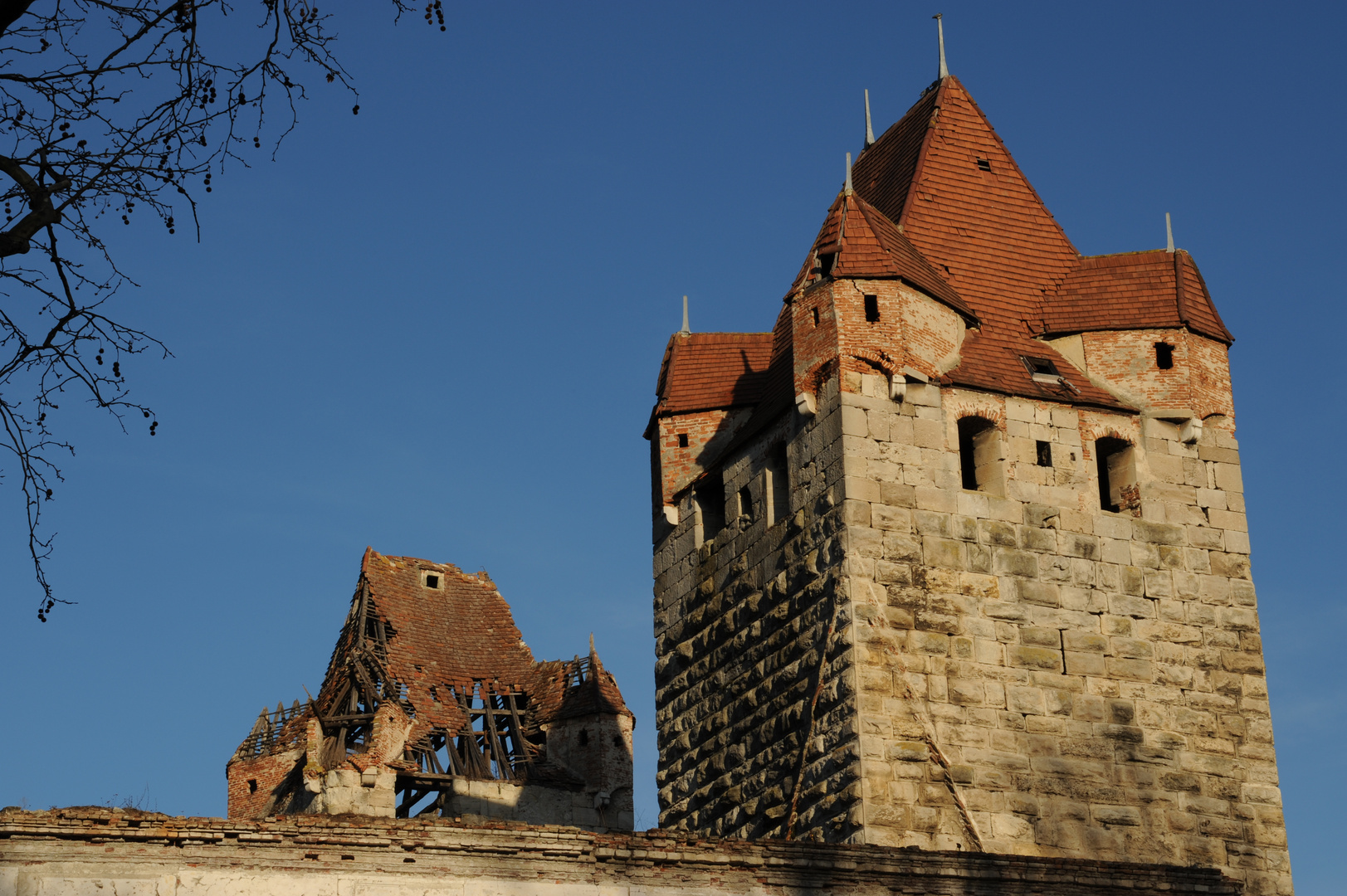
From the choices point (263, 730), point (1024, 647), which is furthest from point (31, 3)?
point (263, 730)

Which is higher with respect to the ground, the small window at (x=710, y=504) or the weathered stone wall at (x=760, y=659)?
the small window at (x=710, y=504)

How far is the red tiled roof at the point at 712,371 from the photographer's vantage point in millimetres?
23602

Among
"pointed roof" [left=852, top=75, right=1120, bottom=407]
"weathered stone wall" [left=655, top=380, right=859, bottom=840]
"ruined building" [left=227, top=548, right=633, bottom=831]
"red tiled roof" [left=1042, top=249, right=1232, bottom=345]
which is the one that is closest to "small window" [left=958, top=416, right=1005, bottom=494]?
"pointed roof" [left=852, top=75, right=1120, bottom=407]

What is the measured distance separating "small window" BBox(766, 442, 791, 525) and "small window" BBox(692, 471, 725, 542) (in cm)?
130

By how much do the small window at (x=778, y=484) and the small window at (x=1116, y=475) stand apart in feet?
10.8

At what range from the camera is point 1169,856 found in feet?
64.2

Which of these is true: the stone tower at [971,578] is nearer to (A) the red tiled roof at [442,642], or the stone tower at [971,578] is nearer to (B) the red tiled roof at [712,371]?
(B) the red tiled roof at [712,371]

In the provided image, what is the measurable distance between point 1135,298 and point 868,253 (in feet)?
11.4

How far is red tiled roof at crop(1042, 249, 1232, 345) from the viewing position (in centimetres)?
2233

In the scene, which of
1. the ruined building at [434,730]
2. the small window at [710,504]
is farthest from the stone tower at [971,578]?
the ruined building at [434,730]

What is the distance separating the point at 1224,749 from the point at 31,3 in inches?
621

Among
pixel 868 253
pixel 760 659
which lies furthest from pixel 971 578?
pixel 868 253

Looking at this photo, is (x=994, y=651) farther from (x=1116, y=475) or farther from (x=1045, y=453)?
(x=1116, y=475)

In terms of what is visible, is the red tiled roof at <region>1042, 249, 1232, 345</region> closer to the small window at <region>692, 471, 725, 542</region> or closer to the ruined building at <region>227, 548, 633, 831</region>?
the small window at <region>692, 471, 725, 542</region>
